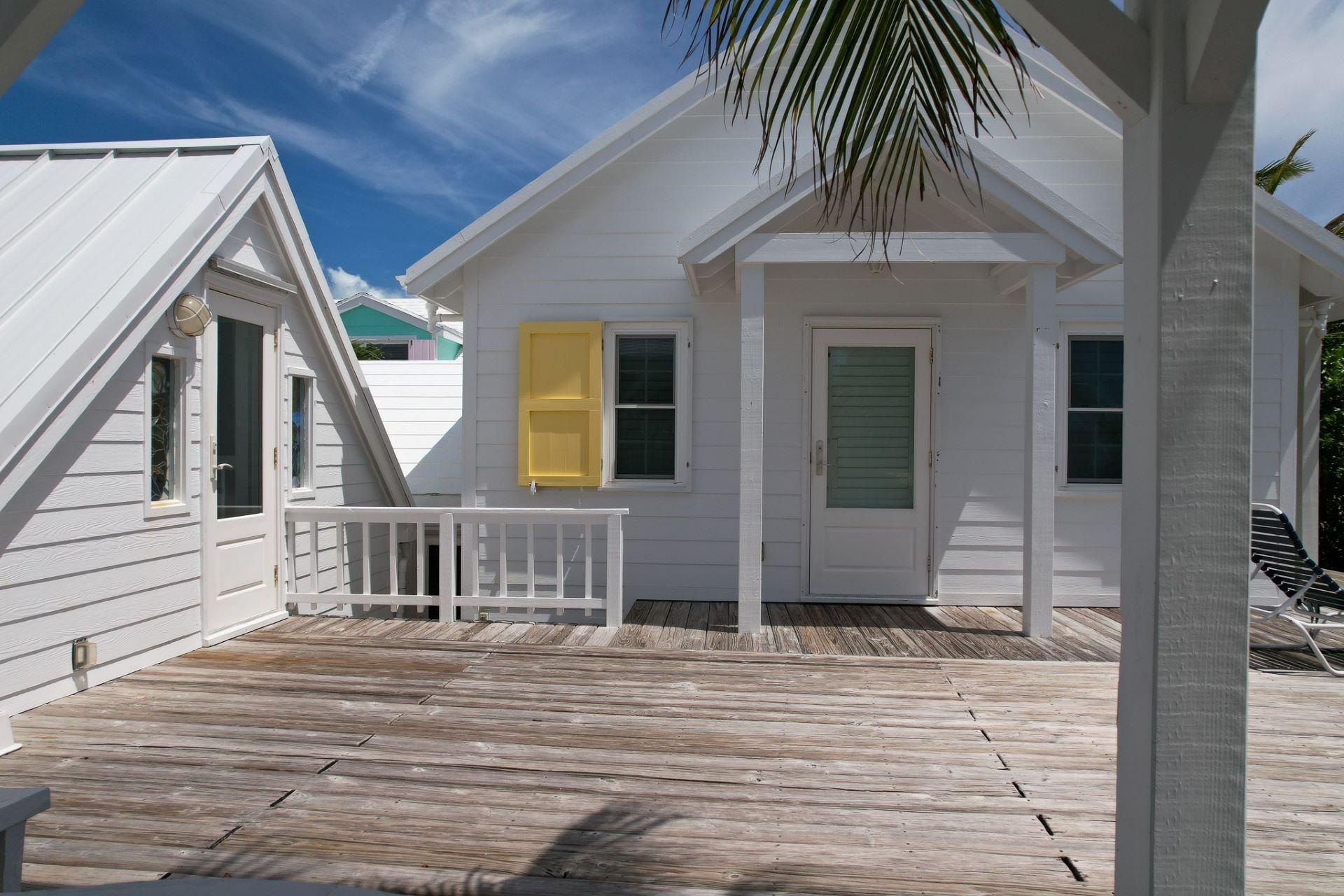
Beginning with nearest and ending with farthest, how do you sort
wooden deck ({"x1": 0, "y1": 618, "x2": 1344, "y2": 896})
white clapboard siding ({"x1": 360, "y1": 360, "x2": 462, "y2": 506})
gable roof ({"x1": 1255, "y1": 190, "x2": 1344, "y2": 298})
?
wooden deck ({"x1": 0, "y1": 618, "x2": 1344, "y2": 896}) < gable roof ({"x1": 1255, "y1": 190, "x2": 1344, "y2": 298}) < white clapboard siding ({"x1": 360, "y1": 360, "x2": 462, "y2": 506})

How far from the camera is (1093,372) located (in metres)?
6.13

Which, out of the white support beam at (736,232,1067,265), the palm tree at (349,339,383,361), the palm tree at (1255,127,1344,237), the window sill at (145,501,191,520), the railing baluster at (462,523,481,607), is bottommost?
the railing baluster at (462,523,481,607)

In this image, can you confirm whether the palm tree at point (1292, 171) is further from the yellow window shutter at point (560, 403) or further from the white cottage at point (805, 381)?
the yellow window shutter at point (560, 403)

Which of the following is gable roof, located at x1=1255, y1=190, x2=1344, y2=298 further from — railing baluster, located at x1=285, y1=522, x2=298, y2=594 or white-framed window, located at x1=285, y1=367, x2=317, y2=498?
railing baluster, located at x1=285, y1=522, x2=298, y2=594

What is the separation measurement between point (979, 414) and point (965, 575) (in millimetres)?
1256

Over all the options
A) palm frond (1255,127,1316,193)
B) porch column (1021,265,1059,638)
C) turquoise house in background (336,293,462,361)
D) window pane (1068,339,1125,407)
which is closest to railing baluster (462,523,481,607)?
porch column (1021,265,1059,638)

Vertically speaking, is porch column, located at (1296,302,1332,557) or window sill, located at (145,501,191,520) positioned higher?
porch column, located at (1296,302,1332,557)

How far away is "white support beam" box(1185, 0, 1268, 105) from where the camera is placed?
1.33m

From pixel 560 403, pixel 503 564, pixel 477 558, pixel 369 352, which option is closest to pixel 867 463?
pixel 560 403

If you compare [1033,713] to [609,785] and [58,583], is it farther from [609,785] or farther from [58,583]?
[58,583]

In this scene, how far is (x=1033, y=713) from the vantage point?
3.73 metres

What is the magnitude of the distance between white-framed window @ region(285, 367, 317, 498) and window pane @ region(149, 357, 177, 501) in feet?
3.92

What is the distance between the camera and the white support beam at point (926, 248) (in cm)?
489

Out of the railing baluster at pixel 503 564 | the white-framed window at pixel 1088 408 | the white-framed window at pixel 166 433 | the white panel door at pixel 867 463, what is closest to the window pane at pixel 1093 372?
the white-framed window at pixel 1088 408
